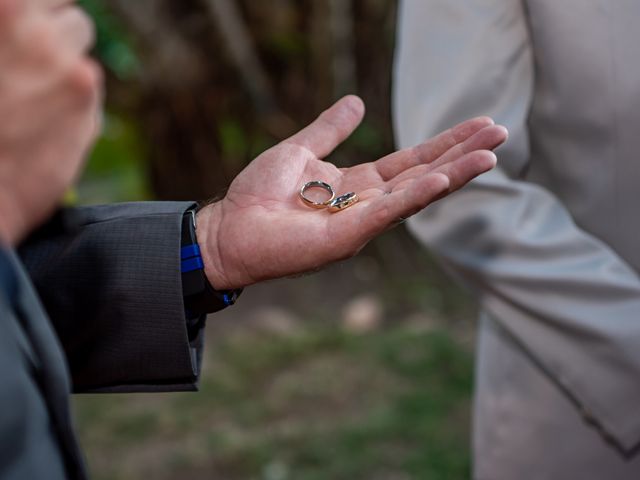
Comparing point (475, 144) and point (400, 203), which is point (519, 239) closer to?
point (475, 144)

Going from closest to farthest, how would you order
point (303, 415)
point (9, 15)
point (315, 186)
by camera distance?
point (9, 15) < point (315, 186) < point (303, 415)

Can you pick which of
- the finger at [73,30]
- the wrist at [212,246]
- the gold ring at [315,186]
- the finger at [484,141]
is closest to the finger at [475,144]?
the finger at [484,141]

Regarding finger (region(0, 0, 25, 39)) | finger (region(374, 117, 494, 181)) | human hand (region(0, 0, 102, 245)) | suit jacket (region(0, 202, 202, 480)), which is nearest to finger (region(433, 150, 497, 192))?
finger (region(374, 117, 494, 181))

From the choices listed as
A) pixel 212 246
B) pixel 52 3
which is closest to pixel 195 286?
pixel 212 246

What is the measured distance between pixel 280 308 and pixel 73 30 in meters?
4.15

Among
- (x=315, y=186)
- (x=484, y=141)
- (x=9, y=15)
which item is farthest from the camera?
(x=315, y=186)

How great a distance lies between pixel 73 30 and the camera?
3.42 feet

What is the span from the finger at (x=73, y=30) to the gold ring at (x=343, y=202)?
1.90 feet

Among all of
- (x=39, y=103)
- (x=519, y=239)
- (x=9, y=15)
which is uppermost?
(x=9, y=15)

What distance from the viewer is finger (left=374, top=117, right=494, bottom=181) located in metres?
1.59

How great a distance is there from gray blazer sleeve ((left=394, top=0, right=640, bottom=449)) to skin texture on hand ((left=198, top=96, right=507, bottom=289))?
0.32 meters

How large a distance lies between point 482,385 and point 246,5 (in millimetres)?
3560

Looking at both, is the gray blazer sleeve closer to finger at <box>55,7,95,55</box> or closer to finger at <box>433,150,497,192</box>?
finger at <box>433,150,497,192</box>

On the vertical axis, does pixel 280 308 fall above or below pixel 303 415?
below
